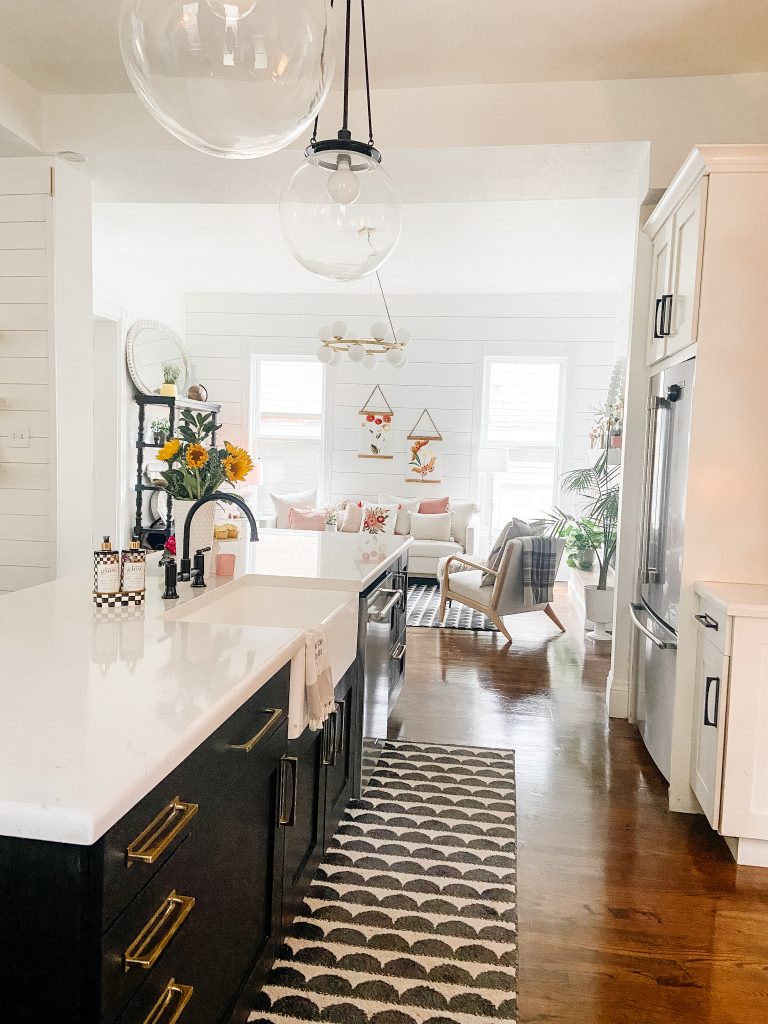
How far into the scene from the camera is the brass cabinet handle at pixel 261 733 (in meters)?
1.49

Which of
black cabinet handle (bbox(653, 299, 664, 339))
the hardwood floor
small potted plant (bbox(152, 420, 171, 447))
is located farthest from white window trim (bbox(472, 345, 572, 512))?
black cabinet handle (bbox(653, 299, 664, 339))

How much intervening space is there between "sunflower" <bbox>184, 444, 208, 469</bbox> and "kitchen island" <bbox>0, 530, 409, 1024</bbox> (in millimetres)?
403

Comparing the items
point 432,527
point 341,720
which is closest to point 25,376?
point 341,720

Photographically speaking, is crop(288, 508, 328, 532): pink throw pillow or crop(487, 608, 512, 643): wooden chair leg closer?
Answer: crop(487, 608, 512, 643): wooden chair leg

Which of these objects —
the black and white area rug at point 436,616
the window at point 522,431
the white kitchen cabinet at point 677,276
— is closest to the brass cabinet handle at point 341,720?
the white kitchen cabinet at point 677,276

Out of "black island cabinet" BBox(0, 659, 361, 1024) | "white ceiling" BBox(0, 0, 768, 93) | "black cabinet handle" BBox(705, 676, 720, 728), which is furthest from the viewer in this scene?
"white ceiling" BBox(0, 0, 768, 93)

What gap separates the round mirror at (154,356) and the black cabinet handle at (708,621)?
5643 mm

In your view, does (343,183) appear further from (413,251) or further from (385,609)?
(413,251)

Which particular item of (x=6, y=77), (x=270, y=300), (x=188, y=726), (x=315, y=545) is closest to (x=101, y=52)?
(x=6, y=77)

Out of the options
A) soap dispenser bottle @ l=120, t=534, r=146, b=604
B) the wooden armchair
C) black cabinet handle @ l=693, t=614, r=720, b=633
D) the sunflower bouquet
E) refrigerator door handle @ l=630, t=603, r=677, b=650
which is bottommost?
the wooden armchair

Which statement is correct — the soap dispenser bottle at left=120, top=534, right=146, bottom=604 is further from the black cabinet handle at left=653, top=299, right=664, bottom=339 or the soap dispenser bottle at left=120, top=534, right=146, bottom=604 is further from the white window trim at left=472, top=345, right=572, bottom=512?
the white window trim at left=472, top=345, right=572, bottom=512

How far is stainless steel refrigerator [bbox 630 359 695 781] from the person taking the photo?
2.97m

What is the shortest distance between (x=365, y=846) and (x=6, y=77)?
380 cm

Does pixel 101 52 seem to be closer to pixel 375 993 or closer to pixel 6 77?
pixel 6 77
